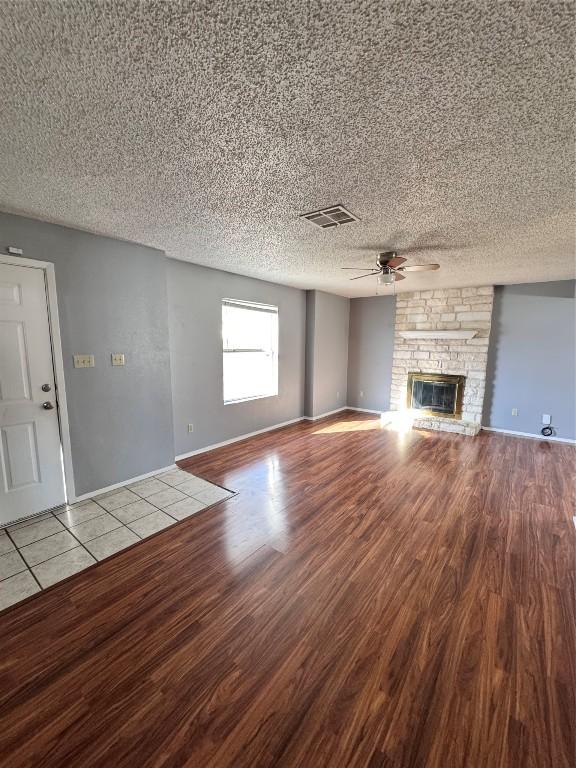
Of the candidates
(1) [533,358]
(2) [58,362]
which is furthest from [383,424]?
(2) [58,362]

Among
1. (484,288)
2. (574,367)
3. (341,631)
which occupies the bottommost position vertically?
(341,631)

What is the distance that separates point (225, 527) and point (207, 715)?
1.26 m

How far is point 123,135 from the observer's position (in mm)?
1400

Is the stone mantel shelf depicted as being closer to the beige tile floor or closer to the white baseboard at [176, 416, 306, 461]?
the white baseboard at [176, 416, 306, 461]

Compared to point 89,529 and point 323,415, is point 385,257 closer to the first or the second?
point 89,529

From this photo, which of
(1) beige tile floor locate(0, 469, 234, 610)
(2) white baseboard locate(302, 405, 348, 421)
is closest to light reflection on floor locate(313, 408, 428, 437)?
(2) white baseboard locate(302, 405, 348, 421)

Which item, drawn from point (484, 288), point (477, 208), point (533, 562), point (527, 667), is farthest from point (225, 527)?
point (484, 288)

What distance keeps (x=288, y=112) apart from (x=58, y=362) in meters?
2.55

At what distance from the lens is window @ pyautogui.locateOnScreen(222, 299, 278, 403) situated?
4.38 m

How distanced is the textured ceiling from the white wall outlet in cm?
110

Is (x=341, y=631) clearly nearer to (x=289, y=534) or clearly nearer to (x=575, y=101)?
(x=289, y=534)

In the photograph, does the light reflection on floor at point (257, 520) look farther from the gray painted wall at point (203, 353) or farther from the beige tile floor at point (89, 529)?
the gray painted wall at point (203, 353)

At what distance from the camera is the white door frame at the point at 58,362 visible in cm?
247

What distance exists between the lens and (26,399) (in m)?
2.49
